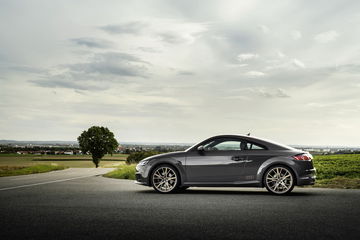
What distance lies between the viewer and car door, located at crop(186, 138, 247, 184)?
1101 cm

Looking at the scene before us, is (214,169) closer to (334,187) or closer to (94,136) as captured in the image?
(334,187)

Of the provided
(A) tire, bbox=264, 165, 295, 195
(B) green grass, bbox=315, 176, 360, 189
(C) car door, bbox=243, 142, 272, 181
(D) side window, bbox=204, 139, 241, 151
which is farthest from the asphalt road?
(B) green grass, bbox=315, 176, 360, 189

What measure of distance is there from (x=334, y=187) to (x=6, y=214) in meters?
9.90

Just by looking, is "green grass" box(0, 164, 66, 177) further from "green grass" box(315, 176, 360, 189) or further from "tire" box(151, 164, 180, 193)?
"green grass" box(315, 176, 360, 189)

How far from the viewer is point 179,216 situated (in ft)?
25.1

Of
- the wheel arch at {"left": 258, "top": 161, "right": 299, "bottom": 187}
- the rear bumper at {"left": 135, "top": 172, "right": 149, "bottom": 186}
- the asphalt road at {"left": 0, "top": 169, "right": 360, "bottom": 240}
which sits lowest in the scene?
the asphalt road at {"left": 0, "top": 169, "right": 360, "bottom": 240}

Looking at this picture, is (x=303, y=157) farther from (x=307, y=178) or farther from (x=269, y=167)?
(x=269, y=167)

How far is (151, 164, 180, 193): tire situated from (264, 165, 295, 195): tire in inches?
90.7

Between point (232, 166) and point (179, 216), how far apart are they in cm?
365

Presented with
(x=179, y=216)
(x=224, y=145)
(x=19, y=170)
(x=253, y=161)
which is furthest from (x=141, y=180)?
(x=19, y=170)

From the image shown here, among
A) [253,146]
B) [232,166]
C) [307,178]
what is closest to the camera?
[307,178]

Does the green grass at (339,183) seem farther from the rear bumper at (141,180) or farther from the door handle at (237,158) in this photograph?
the rear bumper at (141,180)

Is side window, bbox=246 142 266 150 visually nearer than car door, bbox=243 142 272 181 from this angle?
No

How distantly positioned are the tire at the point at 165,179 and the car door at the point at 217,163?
1.20ft
